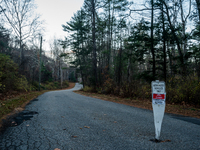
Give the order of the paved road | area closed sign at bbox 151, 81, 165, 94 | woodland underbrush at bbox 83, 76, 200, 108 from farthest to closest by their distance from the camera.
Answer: woodland underbrush at bbox 83, 76, 200, 108 < area closed sign at bbox 151, 81, 165, 94 < the paved road

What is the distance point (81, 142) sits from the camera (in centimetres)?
320

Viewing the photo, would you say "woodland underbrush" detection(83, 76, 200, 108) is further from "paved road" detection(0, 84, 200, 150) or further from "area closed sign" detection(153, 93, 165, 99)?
"area closed sign" detection(153, 93, 165, 99)

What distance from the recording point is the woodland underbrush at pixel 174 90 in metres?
8.58

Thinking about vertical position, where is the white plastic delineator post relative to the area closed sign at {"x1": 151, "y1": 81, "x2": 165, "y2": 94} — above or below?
below

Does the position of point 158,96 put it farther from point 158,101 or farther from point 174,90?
point 174,90

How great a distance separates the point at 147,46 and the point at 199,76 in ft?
15.4

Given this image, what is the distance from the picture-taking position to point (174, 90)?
955 centimetres

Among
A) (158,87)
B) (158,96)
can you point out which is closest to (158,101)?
(158,96)

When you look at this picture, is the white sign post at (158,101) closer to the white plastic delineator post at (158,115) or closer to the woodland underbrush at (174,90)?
the white plastic delineator post at (158,115)

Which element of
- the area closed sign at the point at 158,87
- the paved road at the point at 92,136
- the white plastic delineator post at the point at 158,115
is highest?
the area closed sign at the point at 158,87

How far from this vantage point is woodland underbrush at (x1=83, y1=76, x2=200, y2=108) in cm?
858

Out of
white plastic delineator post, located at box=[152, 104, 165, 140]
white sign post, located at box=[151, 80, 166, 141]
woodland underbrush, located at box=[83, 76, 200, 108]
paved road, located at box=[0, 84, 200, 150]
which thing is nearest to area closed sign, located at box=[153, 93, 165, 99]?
white sign post, located at box=[151, 80, 166, 141]

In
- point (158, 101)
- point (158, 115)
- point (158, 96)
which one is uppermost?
point (158, 96)

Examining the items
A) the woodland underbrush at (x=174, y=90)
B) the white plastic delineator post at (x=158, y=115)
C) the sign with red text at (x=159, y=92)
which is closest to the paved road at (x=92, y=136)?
the white plastic delineator post at (x=158, y=115)
